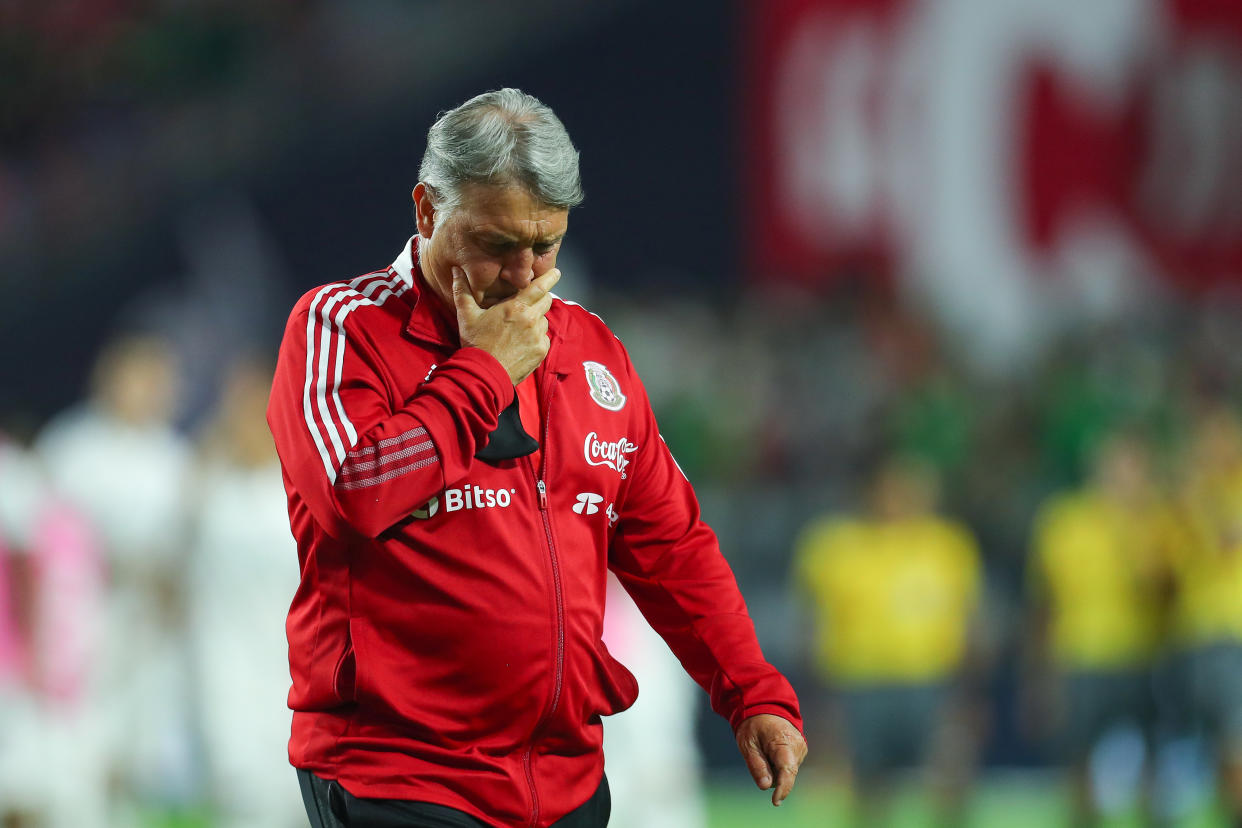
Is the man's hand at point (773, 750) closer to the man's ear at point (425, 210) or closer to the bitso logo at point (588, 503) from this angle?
the bitso logo at point (588, 503)

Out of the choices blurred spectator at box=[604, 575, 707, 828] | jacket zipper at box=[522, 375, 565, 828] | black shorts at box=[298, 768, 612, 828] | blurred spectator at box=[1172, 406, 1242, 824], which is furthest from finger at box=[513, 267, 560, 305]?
blurred spectator at box=[1172, 406, 1242, 824]

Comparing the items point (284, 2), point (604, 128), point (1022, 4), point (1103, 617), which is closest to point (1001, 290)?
point (1022, 4)

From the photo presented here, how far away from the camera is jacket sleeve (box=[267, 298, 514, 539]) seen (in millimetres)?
2527

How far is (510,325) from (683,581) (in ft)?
2.06

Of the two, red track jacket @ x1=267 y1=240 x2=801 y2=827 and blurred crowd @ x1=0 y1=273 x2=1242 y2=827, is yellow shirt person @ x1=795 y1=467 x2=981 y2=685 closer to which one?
blurred crowd @ x1=0 y1=273 x2=1242 y2=827

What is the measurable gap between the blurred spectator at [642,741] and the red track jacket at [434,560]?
494 cm

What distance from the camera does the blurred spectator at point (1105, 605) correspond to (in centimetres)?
925

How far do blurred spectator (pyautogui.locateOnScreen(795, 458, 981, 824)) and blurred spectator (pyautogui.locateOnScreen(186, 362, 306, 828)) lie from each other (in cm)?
352

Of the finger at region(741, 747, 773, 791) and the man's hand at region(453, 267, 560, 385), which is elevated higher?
the man's hand at region(453, 267, 560, 385)

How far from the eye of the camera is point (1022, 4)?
1471 cm

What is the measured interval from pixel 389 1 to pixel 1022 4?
5417 mm

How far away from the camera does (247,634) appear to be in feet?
23.4

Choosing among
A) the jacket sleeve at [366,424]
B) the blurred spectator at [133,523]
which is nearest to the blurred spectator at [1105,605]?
the blurred spectator at [133,523]

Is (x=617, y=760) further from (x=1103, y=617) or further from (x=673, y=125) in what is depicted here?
(x=673, y=125)
